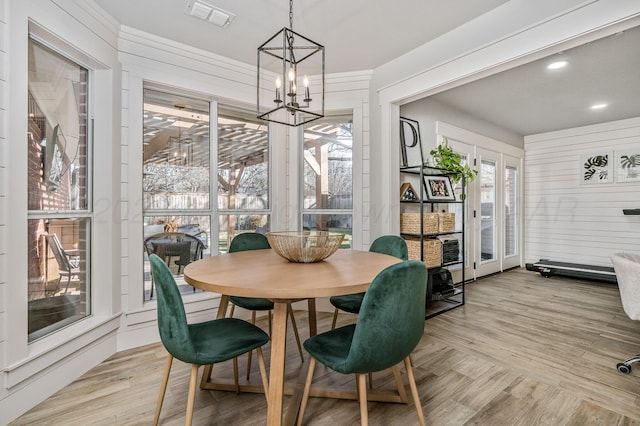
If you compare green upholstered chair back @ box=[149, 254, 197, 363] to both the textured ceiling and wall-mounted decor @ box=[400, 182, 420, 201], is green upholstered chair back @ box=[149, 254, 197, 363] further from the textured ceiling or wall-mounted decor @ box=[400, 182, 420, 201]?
wall-mounted decor @ box=[400, 182, 420, 201]

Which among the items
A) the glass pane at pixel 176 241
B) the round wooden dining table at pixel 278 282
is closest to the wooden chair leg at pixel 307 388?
the round wooden dining table at pixel 278 282

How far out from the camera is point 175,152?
2.98m

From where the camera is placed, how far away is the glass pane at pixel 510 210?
575cm

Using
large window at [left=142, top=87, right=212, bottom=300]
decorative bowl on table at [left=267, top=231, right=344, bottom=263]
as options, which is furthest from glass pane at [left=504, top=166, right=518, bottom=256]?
large window at [left=142, top=87, right=212, bottom=300]

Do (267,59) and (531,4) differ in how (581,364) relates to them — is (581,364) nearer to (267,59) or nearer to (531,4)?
(531,4)

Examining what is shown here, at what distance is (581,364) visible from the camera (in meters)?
2.34

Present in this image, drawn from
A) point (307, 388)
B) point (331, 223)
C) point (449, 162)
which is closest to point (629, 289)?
point (449, 162)

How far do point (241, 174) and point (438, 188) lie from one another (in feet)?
7.73

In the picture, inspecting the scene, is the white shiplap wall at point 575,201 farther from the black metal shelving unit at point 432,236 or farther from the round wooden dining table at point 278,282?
the round wooden dining table at point 278,282

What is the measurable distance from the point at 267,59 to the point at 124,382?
2.99 m

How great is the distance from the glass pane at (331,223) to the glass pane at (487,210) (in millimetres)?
2835

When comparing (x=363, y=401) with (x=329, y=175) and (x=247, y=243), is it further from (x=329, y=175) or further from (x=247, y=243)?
(x=329, y=175)

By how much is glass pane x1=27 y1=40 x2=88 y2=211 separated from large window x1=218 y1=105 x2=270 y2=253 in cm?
117

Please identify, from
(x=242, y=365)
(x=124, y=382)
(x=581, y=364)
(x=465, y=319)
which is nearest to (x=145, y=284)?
(x=124, y=382)
